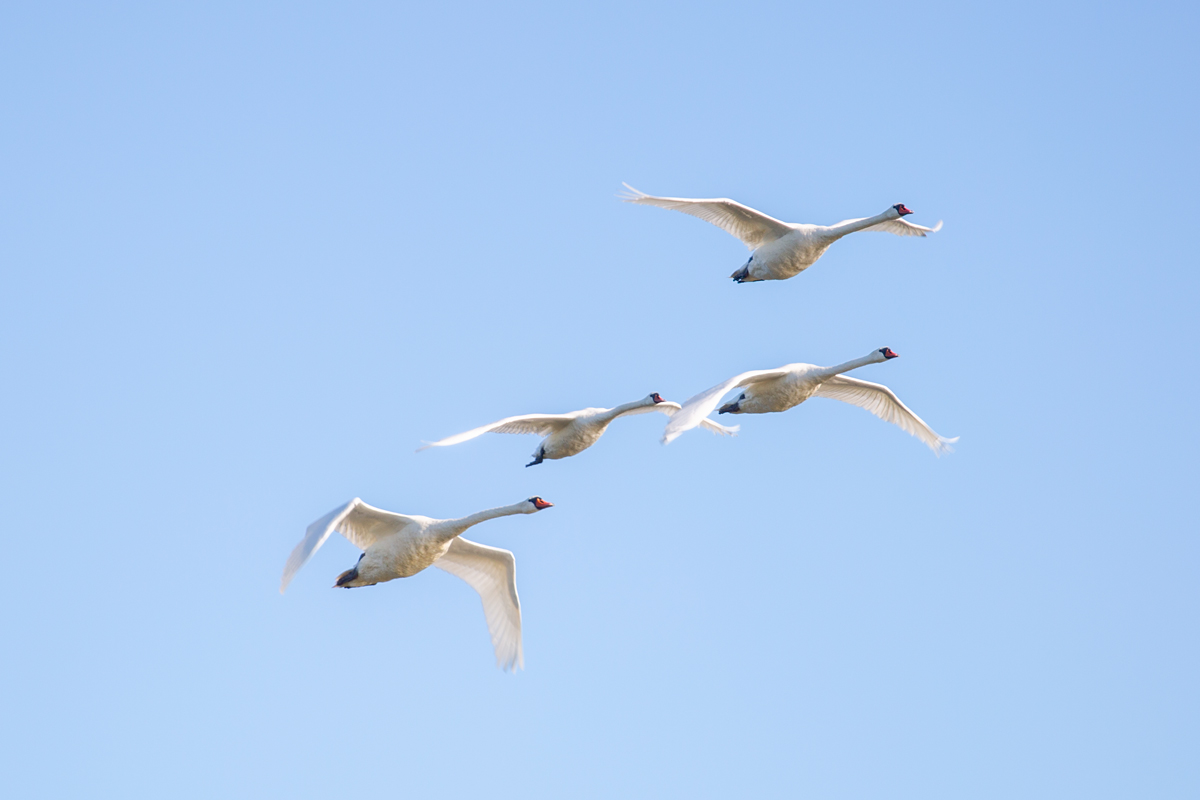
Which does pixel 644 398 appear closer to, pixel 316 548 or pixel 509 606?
pixel 509 606

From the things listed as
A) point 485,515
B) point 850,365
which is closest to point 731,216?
point 850,365

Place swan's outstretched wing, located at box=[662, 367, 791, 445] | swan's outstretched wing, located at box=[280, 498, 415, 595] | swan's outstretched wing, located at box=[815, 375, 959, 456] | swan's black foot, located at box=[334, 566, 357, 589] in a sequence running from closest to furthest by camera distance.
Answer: swan's outstretched wing, located at box=[662, 367, 791, 445] < swan's outstretched wing, located at box=[280, 498, 415, 595] < swan's black foot, located at box=[334, 566, 357, 589] < swan's outstretched wing, located at box=[815, 375, 959, 456]

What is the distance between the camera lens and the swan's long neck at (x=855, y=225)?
28.4 metres

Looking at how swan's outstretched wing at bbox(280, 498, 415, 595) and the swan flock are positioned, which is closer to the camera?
swan's outstretched wing at bbox(280, 498, 415, 595)

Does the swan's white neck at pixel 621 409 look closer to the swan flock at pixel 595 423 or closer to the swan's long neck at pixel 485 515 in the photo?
the swan flock at pixel 595 423

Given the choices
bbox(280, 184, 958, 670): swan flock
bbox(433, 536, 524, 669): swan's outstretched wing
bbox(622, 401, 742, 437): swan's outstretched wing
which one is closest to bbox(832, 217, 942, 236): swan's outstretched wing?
bbox(280, 184, 958, 670): swan flock

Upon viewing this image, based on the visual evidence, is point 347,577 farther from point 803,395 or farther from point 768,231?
point 768,231

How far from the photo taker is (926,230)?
31.7m

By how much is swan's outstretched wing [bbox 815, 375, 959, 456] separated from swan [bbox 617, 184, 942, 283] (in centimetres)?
238

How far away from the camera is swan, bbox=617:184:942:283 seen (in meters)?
28.3

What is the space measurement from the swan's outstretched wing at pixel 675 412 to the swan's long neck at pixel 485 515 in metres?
3.31

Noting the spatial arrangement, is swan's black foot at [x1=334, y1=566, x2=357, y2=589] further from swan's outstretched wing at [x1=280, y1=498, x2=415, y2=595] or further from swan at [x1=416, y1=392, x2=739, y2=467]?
swan at [x1=416, y1=392, x2=739, y2=467]

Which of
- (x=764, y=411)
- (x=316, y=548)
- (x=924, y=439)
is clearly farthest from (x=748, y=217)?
(x=316, y=548)

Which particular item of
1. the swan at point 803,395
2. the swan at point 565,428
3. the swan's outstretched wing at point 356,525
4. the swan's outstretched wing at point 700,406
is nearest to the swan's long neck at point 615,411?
the swan at point 565,428
